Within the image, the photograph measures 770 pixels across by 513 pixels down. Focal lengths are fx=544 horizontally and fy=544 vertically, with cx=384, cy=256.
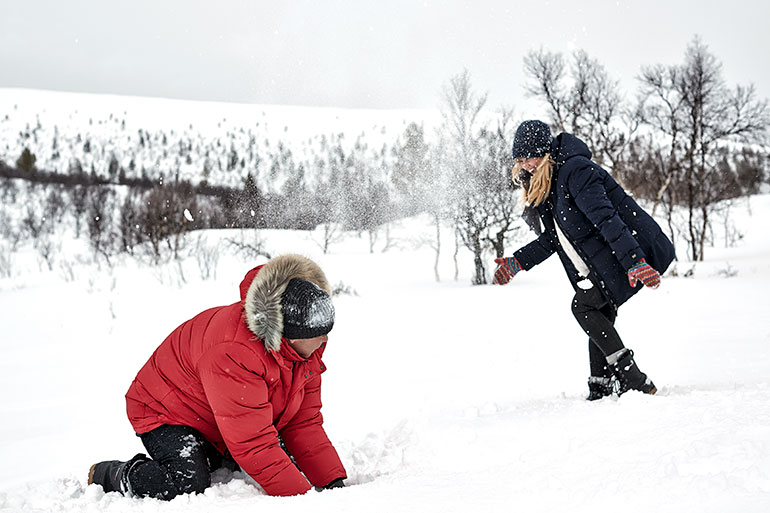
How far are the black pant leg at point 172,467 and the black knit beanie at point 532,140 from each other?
1876 millimetres

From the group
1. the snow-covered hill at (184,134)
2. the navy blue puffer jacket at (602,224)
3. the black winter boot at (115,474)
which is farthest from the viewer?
the snow-covered hill at (184,134)

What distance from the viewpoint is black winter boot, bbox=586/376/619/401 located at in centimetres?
254

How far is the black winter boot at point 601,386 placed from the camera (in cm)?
254

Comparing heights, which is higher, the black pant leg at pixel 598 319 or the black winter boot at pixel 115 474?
the black pant leg at pixel 598 319

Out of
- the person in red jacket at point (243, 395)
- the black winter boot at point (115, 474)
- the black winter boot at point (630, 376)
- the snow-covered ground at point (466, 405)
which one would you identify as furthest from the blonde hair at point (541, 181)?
the black winter boot at point (115, 474)

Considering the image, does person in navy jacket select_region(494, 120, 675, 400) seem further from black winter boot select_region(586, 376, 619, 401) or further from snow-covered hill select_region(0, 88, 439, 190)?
snow-covered hill select_region(0, 88, 439, 190)

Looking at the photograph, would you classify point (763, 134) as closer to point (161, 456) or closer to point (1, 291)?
point (161, 456)

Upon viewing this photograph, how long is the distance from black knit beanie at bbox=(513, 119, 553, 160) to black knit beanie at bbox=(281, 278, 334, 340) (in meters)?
1.34

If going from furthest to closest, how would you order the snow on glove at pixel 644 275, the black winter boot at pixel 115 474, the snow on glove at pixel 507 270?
the snow on glove at pixel 507 270
the snow on glove at pixel 644 275
the black winter boot at pixel 115 474

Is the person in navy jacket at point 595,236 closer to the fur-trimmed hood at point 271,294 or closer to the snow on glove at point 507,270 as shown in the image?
the snow on glove at point 507,270

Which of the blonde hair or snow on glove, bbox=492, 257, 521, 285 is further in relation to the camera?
snow on glove, bbox=492, 257, 521, 285

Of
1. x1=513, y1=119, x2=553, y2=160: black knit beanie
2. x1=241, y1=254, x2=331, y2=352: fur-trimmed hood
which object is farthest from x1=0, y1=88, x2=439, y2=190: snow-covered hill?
x1=241, y1=254, x2=331, y2=352: fur-trimmed hood

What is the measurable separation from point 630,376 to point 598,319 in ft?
0.91

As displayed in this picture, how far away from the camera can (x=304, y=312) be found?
5.69ft
